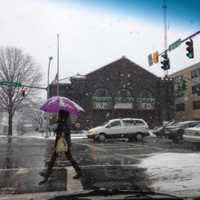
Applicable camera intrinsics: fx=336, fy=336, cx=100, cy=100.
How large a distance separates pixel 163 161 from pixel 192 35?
7416 mm

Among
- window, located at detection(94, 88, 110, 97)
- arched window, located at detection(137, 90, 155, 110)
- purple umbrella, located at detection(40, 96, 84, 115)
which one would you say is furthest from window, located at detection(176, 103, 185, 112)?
purple umbrella, located at detection(40, 96, 84, 115)

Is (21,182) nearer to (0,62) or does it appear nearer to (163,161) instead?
(163,161)

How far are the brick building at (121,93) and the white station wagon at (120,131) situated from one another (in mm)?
19950

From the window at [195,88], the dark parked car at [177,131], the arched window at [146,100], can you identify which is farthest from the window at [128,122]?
the window at [195,88]

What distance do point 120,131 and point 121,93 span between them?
22.3 metres

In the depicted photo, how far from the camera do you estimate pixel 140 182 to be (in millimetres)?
7828

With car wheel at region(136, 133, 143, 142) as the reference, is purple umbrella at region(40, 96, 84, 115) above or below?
above

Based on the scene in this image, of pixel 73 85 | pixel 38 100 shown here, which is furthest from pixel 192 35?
pixel 38 100

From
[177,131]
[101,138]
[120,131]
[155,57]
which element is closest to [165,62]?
[155,57]

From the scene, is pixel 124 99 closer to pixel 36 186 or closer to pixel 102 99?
pixel 102 99

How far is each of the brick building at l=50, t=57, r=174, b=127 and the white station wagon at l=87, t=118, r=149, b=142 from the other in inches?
785

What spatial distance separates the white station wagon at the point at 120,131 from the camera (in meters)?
24.6

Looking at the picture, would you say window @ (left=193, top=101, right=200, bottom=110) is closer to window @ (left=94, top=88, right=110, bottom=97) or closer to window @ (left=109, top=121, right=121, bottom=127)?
window @ (left=94, top=88, right=110, bottom=97)

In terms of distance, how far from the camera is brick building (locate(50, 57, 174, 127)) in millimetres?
45156
